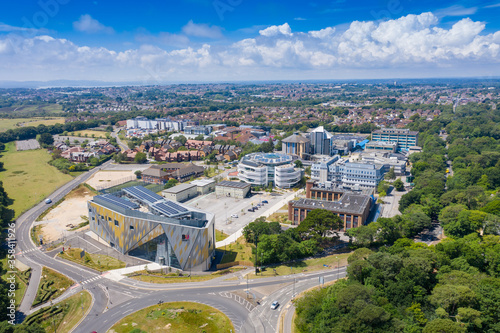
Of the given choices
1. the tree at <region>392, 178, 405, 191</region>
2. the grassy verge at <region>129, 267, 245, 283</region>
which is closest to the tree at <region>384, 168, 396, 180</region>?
the tree at <region>392, 178, 405, 191</region>

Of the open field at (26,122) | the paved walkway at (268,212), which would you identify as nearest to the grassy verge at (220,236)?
the paved walkway at (268,212)

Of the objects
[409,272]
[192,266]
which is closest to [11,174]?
[192,266]

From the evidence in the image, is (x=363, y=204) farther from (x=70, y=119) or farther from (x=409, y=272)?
(x=70, y=119)

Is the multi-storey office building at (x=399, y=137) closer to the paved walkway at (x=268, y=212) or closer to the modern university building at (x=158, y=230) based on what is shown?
the paved walkway at (x=268, y=212)

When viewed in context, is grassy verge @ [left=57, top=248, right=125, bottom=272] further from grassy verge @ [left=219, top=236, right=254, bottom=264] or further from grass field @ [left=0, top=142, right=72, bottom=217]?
grass field @ [left=0, top=142, right=72, bottom=217]

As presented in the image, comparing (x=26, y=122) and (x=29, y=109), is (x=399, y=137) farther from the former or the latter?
(x=29, y=109)
